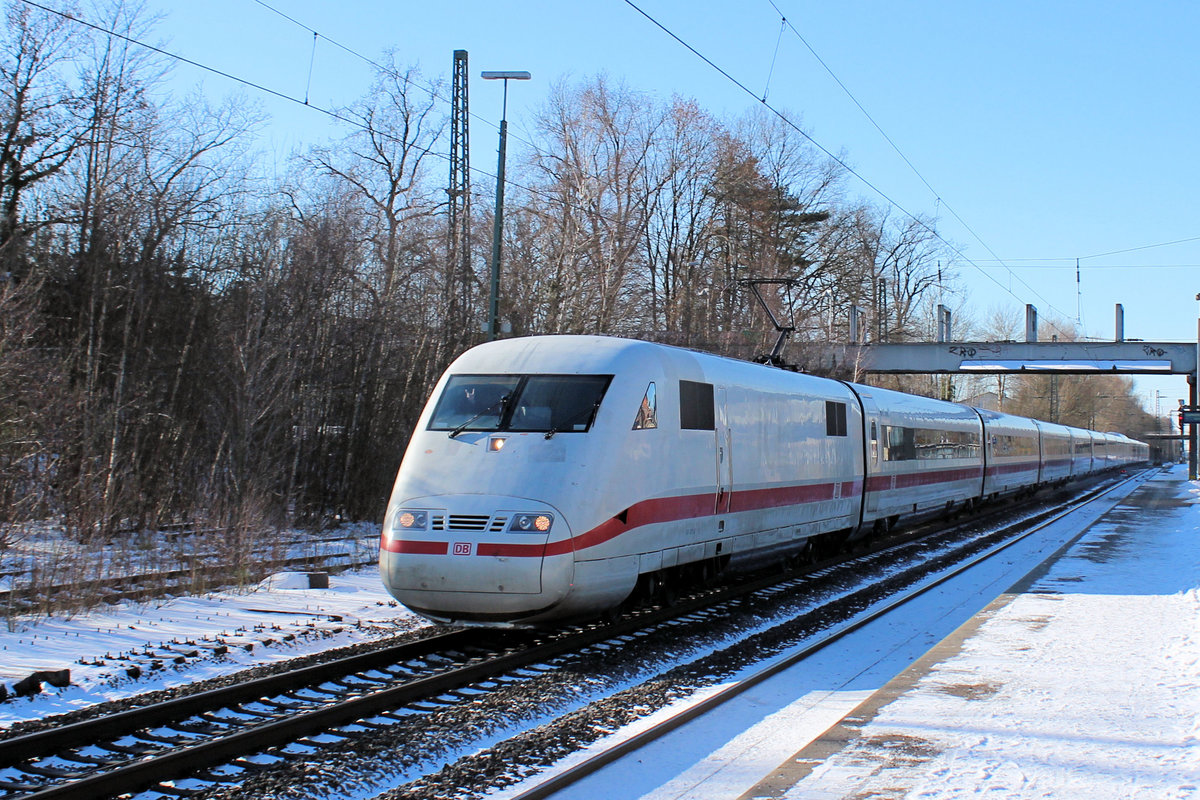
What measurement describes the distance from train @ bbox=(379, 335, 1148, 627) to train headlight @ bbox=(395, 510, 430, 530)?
0.8 inches

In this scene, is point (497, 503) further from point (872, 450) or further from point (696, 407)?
point (872, 450)

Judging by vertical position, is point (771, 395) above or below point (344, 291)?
below

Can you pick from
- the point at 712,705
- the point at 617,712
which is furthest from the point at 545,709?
the point at 712,705

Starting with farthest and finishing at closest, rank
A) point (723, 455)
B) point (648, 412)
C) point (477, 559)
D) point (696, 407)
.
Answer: point (723, 455) < point (696, 407) < point (648, 412) < point (477, 559)

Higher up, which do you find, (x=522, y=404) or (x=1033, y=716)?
(x=522, y=404)

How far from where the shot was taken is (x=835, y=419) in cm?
1664

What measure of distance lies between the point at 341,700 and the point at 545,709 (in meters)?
1.46

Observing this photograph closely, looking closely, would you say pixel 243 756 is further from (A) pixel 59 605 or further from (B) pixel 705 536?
(B) pixel 705 536

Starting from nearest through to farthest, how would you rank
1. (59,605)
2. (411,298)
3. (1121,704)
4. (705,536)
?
1. (1121,704)
2. (59,605)
3. (705,536)
4. (411,298)

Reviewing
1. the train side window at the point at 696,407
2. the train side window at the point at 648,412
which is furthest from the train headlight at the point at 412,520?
the train side window at the point at 696,407

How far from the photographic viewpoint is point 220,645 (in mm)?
8977

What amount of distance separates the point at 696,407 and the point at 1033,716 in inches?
201

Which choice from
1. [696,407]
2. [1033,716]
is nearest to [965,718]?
[1033,716]

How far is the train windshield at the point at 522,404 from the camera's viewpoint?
9.91 m
